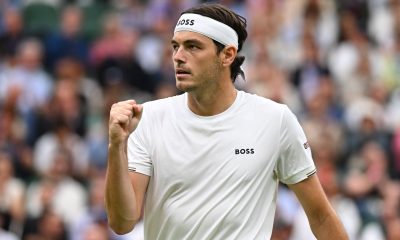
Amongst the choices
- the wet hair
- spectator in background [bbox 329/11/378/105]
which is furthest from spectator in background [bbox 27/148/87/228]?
the wet hair

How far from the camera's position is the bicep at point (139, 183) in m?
6.23

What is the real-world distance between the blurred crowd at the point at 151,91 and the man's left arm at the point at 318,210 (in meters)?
4.90

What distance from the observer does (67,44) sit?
16.0m

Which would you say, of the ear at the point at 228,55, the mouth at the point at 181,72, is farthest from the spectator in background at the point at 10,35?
the mouth at the point at 181,72

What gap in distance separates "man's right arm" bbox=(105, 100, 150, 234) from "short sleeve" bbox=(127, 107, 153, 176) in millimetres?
150

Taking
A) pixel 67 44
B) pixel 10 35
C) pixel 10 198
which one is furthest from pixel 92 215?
pixel 10 35

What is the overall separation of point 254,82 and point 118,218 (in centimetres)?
863

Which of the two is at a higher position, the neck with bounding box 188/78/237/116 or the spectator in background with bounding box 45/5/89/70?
the neck with bounding box 188/78/237/116

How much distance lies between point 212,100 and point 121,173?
0.79 metres

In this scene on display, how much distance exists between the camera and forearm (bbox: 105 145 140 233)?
588 cm

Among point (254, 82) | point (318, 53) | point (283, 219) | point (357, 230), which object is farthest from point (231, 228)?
point (318, 53)

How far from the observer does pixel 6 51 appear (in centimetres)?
1577

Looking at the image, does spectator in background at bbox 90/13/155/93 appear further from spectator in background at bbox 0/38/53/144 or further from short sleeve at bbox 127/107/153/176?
short sleeve at bbox 127/107/153/176

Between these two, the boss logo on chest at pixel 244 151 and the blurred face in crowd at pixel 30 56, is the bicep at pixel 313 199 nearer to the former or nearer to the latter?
the boss logo on chest at pixel 244 151
